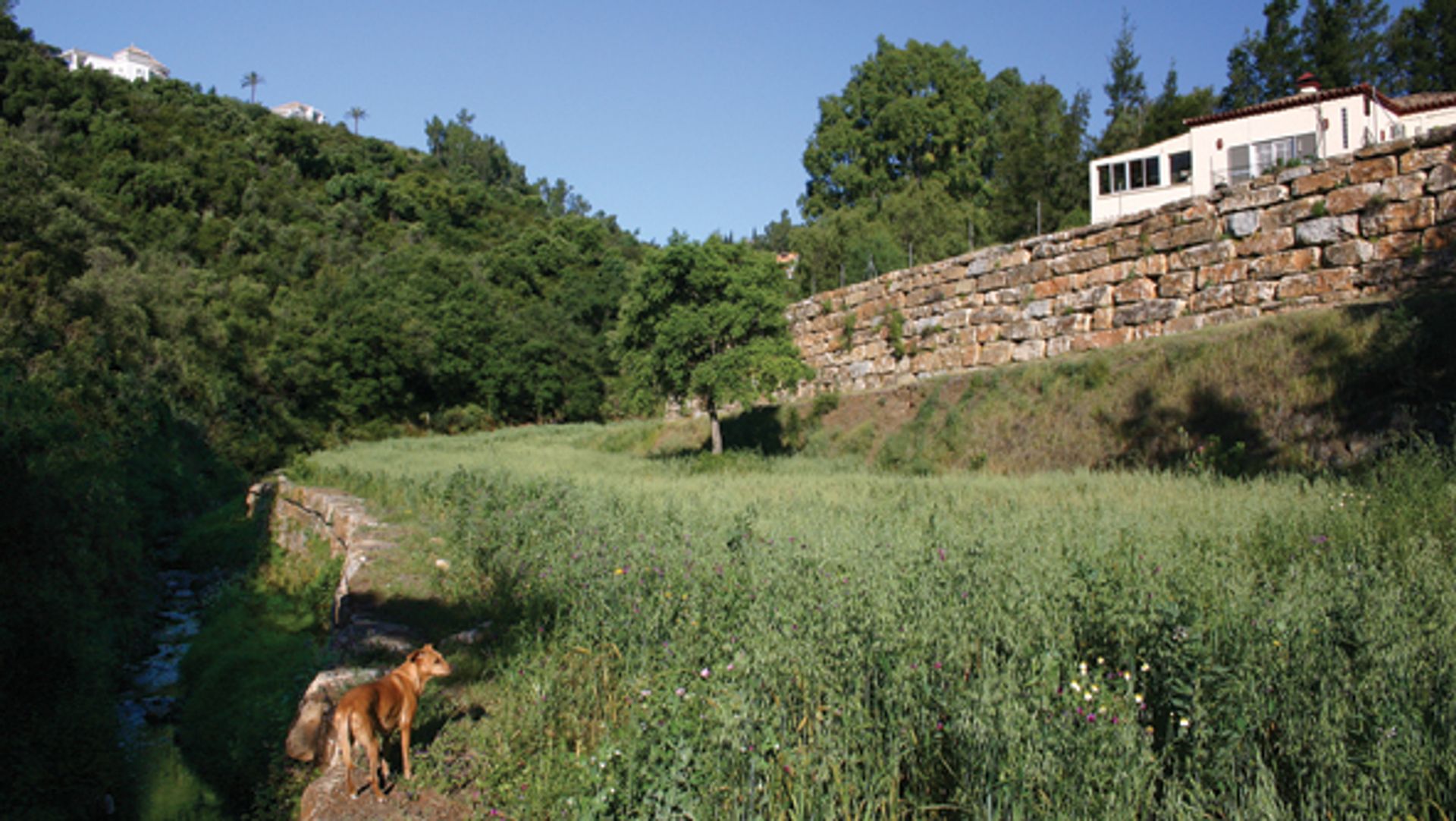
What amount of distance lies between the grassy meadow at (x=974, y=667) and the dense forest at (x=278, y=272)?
3.70m

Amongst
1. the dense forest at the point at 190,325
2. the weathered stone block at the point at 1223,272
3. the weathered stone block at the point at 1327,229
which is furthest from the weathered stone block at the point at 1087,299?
the dense forest at the point at 190,325

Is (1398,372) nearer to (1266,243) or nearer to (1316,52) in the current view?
(1266,243)

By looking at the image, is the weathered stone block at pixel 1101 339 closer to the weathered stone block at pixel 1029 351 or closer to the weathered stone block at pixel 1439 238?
the weathered stone block at pixel 1029 351

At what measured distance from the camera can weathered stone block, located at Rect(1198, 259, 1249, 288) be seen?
1394 centimetres

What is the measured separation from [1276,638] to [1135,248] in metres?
13.6

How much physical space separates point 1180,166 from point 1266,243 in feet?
36.9

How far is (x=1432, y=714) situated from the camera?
3.14 meters

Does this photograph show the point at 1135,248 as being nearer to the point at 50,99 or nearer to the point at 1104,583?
the point at 1104,583

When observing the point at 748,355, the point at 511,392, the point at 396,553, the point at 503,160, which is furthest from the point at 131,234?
the point at 503,160

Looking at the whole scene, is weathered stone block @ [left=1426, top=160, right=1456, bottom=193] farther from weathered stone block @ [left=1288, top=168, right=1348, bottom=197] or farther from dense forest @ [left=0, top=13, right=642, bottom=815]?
dense forest @ [left=0, top=13, right=642, bottom=815]

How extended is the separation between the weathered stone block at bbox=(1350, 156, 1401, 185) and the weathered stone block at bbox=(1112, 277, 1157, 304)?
11.0ft

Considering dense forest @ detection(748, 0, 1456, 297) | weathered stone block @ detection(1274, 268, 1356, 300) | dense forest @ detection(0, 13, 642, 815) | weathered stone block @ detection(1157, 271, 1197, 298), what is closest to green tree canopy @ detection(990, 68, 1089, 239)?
dense forest @ detection(748, 0, 1456, 297)

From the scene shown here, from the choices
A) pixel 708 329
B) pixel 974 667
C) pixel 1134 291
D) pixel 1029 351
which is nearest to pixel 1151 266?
pixel 1134 291

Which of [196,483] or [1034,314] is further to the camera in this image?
[196,483]
